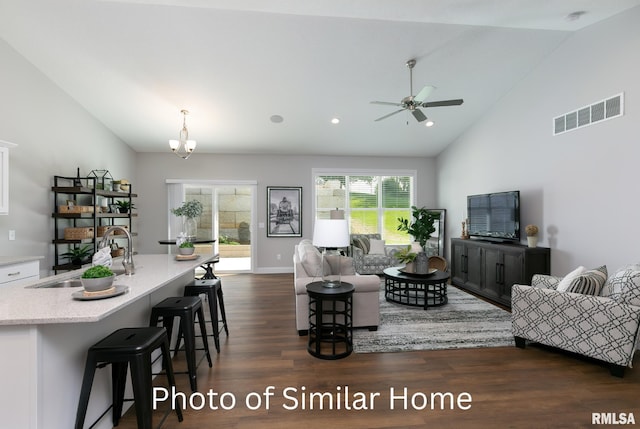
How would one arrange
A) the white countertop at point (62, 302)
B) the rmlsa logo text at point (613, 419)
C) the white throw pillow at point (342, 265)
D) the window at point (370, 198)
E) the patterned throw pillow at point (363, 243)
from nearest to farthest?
the white countertop at point (62, 302)
the rmlsa logo text at point (613, 419)
the white throw pillow at point (342, 265)
the patterned throw pillow at point (363, 243)
the window at point (370, 198)

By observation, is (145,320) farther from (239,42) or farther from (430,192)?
(430,192)

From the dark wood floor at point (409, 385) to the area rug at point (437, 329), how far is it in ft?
0.45

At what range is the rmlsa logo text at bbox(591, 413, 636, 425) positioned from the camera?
6.23 ft

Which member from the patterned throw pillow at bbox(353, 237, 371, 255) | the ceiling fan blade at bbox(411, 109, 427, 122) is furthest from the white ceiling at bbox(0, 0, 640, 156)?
the patterned throw pillow at bbox(353, 237, 371, 255)

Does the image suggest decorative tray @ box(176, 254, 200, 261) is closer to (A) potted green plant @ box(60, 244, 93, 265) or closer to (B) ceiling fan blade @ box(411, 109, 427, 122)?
(A) potted green plant @ box(60, 244, 93, 265)

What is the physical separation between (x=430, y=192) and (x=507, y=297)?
3442mm

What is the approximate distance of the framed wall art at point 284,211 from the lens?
6656mm

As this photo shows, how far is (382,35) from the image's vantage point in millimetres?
3471

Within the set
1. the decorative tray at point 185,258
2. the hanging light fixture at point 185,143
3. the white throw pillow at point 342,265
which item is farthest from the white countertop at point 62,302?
the hanging light fixture at point 185,143

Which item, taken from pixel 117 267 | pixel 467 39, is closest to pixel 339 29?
pixel 467 39

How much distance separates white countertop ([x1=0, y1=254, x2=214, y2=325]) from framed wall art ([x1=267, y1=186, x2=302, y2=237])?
14.0 ft

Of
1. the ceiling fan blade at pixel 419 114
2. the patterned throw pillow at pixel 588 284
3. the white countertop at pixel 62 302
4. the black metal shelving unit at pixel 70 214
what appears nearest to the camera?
the white countertop at pixel 62 302

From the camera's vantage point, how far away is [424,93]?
3.33 meters

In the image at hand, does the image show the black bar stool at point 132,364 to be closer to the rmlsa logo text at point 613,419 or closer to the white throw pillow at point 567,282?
the rmlsa logo text at point 613,419
